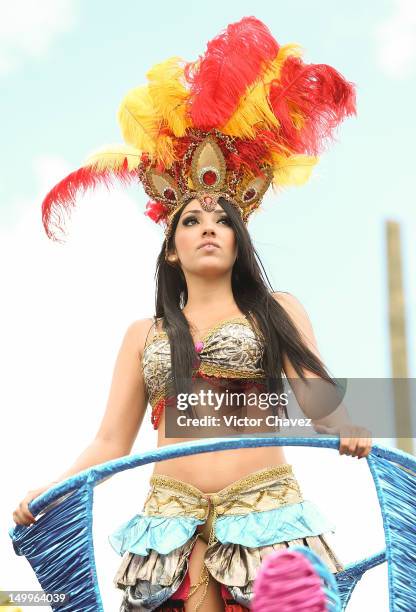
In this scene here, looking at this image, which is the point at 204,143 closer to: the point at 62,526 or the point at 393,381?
the point at 62,526

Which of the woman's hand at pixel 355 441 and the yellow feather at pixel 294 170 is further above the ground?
the yellow feather at pixel 294 170

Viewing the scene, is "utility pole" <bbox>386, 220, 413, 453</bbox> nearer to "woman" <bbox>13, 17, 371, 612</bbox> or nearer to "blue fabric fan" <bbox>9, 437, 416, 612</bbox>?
"woman" <bbox>13, 17, 371, 612</bbox>

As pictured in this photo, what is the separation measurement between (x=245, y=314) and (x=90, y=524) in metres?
1.03

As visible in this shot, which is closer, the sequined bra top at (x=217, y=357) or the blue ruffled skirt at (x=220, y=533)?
the blue ruffled skirt at (x=220, y=533)

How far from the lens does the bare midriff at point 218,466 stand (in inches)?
131

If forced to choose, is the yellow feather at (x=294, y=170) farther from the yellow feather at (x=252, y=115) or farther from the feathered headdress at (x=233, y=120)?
the yellow feather at (x=252, y=115)

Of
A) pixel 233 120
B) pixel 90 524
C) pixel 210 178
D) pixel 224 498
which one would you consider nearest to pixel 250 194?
pixel 210 178

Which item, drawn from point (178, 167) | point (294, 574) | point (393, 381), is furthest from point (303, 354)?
point (393, 381)

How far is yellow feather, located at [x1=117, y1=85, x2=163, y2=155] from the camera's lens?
3.98 meters

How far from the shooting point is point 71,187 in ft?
13.7

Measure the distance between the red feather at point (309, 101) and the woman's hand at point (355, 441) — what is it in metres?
1.40

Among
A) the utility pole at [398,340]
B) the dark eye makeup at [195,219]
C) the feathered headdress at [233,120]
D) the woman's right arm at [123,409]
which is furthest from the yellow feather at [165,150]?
the utility pole at [398,340]

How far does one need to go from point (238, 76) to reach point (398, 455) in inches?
67.0

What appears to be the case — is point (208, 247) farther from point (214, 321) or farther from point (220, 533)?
point (220, 533)
